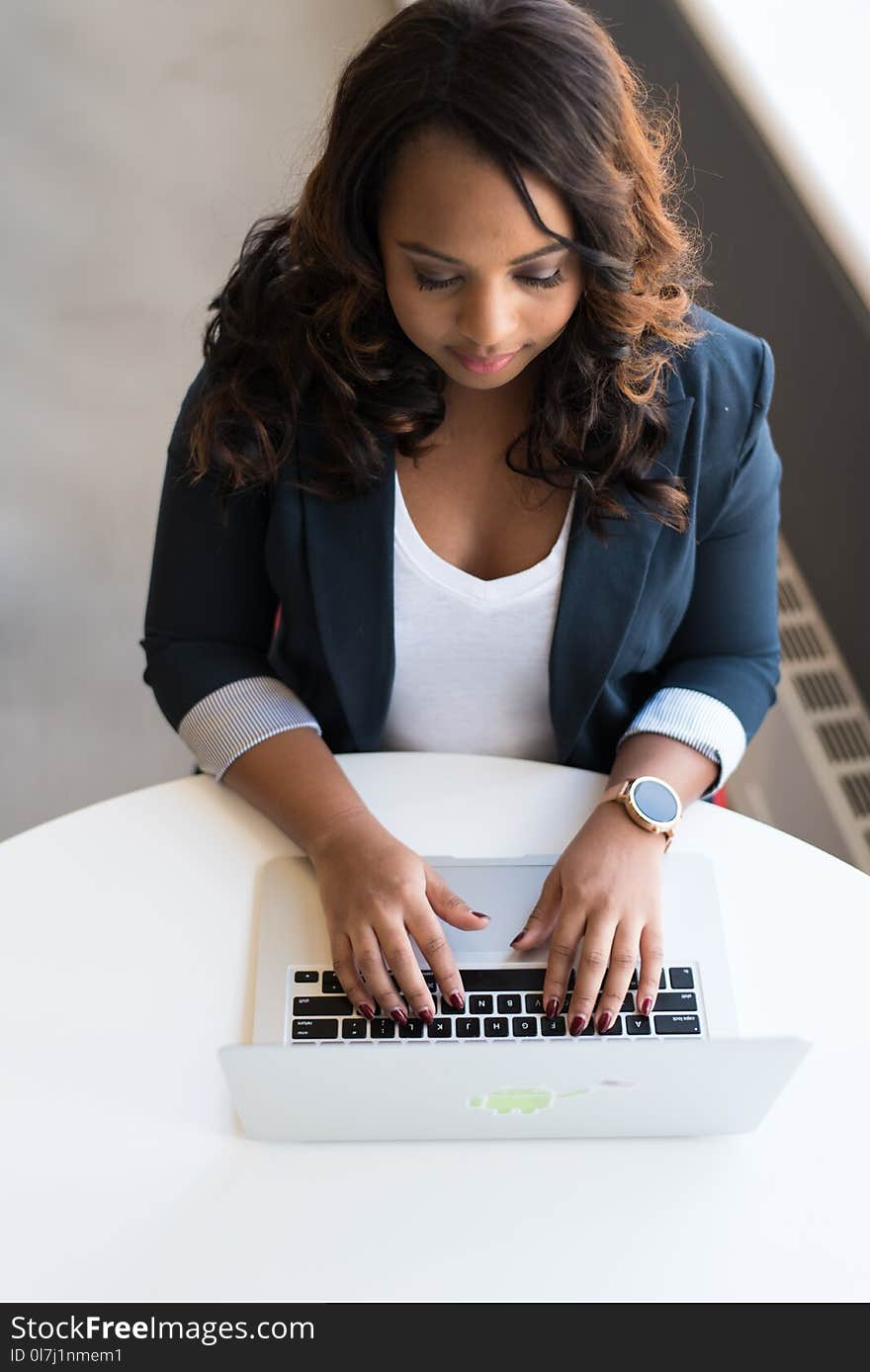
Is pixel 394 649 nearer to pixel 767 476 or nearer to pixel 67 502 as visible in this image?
pixel 767 476

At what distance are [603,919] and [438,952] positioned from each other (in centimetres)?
14

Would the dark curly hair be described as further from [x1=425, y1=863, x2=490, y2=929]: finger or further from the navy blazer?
[x1=425, y1=863, x2=490, y2=929]: finger

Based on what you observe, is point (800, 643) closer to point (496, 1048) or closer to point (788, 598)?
point (788, 598)

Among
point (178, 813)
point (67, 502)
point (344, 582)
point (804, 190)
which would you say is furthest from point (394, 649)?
point (67, 502)

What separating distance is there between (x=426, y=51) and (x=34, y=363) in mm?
2171

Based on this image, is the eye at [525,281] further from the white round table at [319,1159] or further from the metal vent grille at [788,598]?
the metal vent grille at [788,598]

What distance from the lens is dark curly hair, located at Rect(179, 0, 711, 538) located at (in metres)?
0.92

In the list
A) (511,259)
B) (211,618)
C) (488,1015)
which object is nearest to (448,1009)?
(488,1015)

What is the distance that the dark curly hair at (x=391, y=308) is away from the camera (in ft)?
3.02

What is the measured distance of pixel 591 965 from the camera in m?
1.04

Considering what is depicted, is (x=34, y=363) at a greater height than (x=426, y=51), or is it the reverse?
(x=34, y=363)

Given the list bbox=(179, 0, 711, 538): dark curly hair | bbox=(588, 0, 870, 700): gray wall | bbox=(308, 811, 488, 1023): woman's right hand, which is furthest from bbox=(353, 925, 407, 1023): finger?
bbox=(588, 0, 870, 700): gray wall

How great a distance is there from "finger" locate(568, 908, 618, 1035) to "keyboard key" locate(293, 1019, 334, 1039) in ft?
0.63

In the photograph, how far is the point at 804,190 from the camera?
A: 177 centimetres
